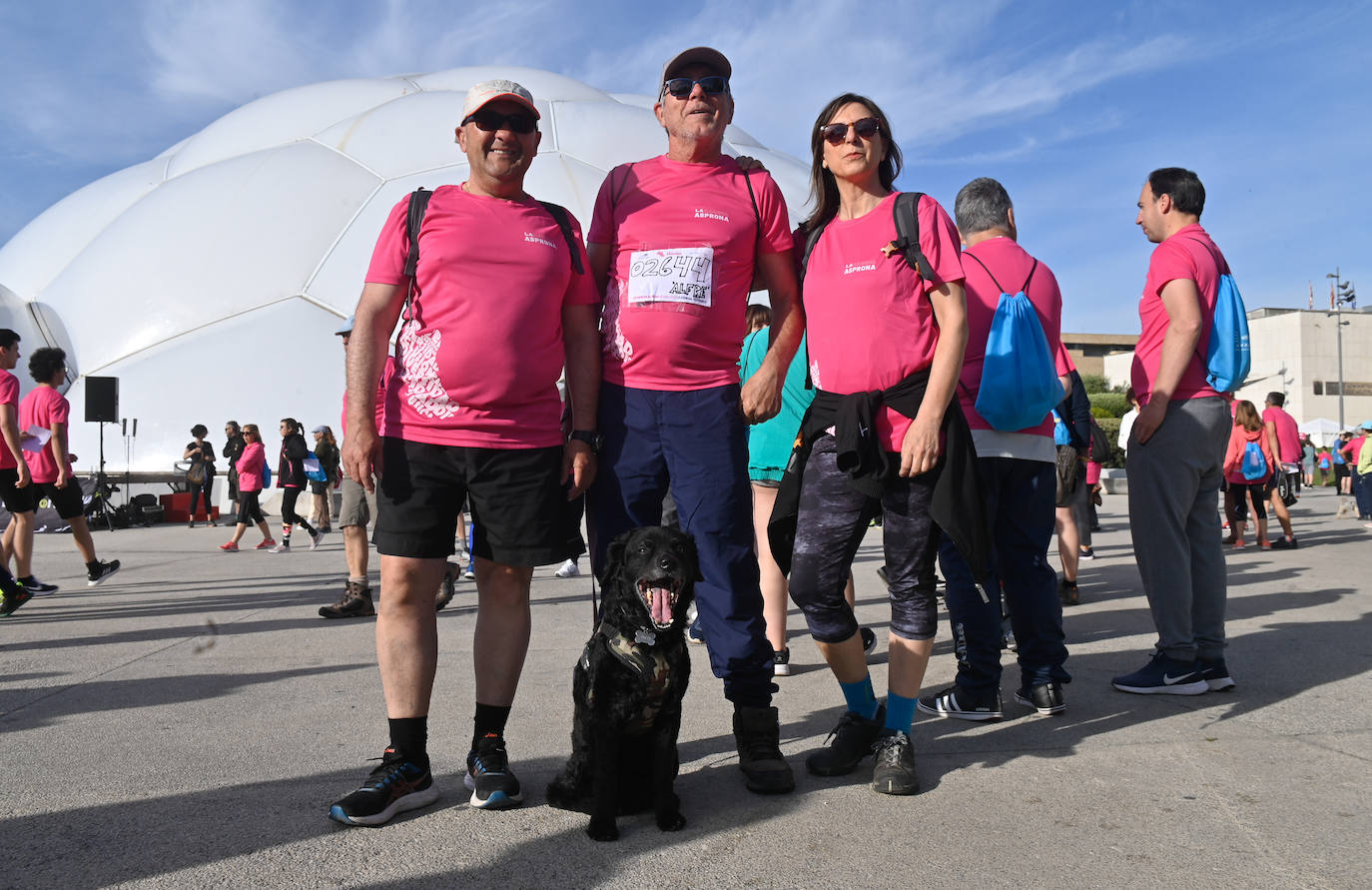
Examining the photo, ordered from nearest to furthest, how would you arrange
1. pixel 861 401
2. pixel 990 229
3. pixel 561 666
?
pixel 861 401, pixel 990 229, pixel 561 666

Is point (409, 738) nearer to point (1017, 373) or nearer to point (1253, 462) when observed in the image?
point (1017, 373)

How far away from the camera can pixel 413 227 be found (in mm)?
2861

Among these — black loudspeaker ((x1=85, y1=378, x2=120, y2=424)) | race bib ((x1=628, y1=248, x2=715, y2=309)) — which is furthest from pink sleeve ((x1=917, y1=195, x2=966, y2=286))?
black loudspeaker ((x1=85, y1=378, x2=120, y2=424))

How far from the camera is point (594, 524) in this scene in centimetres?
302

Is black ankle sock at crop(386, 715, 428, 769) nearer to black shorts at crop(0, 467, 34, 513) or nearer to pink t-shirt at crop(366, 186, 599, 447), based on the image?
pink t-shirt at crop(366, 186, 599, 447)

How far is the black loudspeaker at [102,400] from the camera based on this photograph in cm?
1752

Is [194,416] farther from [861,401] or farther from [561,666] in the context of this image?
[861,401]

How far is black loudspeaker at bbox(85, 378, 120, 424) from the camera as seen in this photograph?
1752cm

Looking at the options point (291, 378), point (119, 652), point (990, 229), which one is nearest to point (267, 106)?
point (291, 378)

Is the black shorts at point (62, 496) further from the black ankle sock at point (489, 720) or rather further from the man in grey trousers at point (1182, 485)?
the man in grey trousers at point (1182, 485)

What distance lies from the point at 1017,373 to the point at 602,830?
221cm

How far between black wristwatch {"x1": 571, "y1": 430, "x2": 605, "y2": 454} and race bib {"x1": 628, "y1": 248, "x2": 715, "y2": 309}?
43cm

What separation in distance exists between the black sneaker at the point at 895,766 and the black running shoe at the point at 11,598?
6.27 m

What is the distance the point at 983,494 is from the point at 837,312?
2.45ft
